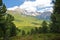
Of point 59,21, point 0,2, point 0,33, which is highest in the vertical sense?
point 0,2

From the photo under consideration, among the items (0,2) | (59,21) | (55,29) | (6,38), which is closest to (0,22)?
(0,2)

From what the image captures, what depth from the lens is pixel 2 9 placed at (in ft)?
203

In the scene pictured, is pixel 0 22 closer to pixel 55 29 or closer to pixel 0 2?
pixel 0 2

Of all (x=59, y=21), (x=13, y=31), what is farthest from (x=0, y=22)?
(x=13, y=31)

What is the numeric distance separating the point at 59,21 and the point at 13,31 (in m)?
67.7

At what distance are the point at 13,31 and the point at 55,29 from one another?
1092 inches

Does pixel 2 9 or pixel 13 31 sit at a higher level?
pixel 2 9

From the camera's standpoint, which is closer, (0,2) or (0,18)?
(0,18)

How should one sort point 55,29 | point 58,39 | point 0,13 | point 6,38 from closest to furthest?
point 58,39 < point 0,13 < point 6,38 < point 55,29

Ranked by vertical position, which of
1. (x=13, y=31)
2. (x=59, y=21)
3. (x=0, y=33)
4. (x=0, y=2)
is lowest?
(x=13, y=31)

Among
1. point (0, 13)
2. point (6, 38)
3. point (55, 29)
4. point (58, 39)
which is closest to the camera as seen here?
point (58, 39)

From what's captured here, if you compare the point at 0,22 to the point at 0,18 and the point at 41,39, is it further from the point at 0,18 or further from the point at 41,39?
the point at 41,39

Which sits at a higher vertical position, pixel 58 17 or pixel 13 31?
pixel 58 17

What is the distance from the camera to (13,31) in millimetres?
111312
